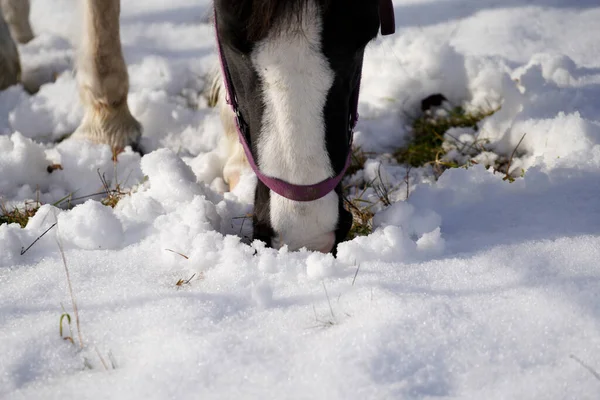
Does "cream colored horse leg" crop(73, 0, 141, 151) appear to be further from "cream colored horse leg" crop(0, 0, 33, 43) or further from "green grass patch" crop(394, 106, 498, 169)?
"green grass patch" crop(394, 106, 498, 169)

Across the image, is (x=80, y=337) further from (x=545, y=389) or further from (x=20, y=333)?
(x=545, y=389)

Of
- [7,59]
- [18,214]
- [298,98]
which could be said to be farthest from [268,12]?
[7,59]

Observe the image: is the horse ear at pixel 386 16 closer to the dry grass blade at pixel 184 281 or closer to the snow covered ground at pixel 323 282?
the snow covered ground at pixel 323 282

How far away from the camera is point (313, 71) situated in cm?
152

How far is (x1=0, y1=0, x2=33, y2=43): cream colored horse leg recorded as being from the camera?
12.5 feet

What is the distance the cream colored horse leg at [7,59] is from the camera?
325cm

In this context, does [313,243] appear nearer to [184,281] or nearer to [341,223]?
[341,223]

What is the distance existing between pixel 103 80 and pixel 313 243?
1681 mm

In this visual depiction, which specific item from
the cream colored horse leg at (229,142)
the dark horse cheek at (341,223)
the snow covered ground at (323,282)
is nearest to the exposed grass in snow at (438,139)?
the snow covered ground at (323,282)

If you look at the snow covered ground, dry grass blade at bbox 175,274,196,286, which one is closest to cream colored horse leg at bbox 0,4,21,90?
the snow covered ground

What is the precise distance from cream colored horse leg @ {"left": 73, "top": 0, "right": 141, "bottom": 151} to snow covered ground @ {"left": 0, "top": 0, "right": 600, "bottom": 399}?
166 mm

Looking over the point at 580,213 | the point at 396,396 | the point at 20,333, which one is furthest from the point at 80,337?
the point at 580,213

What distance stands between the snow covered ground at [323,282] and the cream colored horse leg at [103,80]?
0.54ft

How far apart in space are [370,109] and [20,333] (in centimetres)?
213
